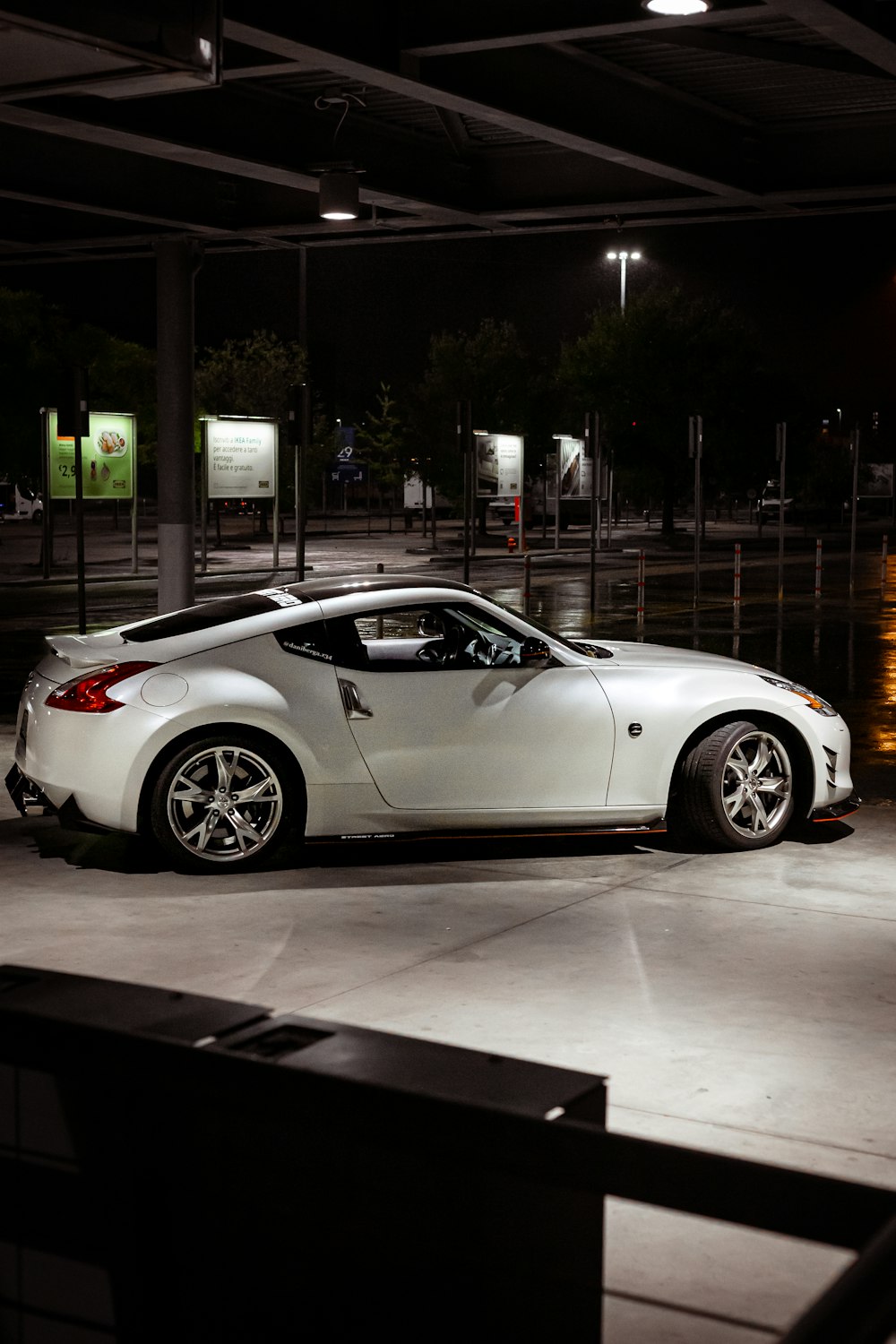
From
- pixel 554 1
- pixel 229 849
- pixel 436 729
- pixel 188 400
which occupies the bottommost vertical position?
pixel 229 849

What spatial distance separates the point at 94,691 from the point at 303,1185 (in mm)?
6386

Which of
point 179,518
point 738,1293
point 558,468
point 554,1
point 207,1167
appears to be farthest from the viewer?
point 558,468

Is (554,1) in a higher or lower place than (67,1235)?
higher

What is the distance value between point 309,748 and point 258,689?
38 cm

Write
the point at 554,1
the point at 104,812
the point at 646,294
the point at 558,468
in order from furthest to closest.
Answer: the point at 646,294, the point at 558,468, the point at 554,1, the point at 104,812

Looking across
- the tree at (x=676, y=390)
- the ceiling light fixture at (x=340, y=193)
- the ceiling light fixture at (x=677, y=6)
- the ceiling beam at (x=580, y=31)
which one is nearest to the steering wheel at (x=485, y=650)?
the ceiling light fixture at (x=677, y=6)

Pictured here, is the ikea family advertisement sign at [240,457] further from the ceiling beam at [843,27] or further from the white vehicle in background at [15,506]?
the white vehicle in background at [15,506]

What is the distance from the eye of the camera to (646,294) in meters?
66.3

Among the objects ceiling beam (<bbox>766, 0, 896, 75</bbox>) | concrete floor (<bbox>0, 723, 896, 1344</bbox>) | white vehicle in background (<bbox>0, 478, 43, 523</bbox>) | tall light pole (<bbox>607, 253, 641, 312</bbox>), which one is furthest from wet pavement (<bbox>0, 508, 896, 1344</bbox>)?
tall light pole (<bbox>607, 253, 641, 312</bbox>)

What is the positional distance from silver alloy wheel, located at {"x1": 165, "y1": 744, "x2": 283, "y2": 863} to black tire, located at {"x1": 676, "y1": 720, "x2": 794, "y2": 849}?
211cm

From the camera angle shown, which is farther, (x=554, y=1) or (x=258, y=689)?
(x=554, y=1)

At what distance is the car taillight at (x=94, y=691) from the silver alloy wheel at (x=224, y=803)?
0.48 meters

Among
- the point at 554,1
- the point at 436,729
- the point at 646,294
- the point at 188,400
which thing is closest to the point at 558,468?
the point at 646,294

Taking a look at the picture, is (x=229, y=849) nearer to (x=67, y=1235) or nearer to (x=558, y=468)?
(x=67, y=1235)
